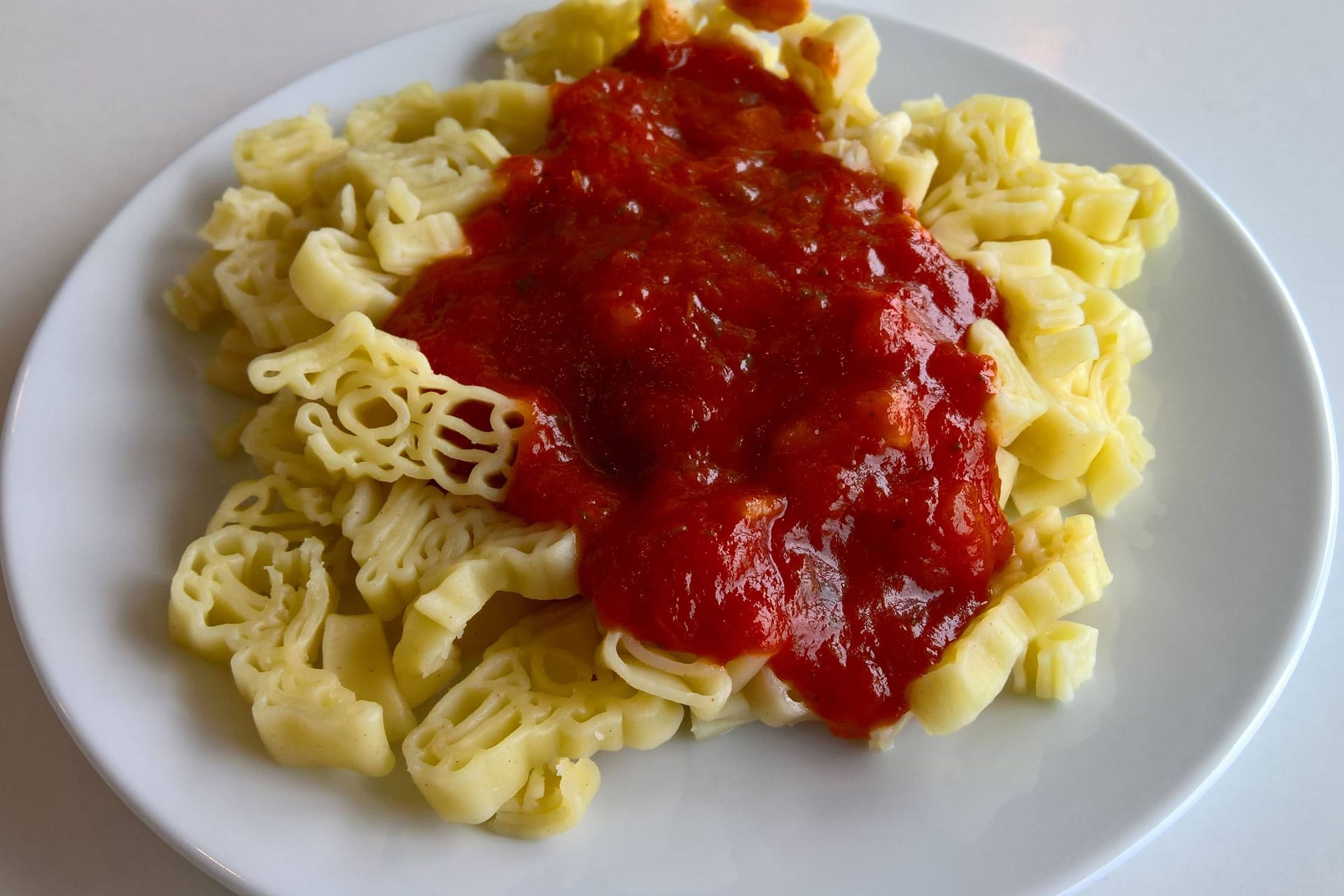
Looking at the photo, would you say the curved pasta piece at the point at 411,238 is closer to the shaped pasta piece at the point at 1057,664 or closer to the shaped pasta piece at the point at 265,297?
the shaped pasta piece at the point at 265,297

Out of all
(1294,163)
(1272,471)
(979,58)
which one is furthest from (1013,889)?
(1294,163)

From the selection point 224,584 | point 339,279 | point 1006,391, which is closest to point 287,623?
point 224,584

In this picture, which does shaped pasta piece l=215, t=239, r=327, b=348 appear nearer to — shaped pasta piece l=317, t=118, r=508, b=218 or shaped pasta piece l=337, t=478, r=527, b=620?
shaped pasta piece l=317, t=118, r=508, b=218

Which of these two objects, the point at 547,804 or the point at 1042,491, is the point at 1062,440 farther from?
the point at 547,804

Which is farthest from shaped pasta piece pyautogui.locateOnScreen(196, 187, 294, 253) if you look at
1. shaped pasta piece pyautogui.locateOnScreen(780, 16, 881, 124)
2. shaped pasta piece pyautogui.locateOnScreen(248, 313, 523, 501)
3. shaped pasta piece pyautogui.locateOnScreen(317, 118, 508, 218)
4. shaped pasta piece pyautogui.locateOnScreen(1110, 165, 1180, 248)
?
shaped pasta piece pyautogui.locateOnScreen(1110, 165, 1180, 248)

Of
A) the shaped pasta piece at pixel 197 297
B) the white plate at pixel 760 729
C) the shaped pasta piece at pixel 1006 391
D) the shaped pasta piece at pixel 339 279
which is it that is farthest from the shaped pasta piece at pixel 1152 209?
the shaped pasta piece at pixel 197 297

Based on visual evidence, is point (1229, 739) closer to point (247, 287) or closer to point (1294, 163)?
point (247, 287)
